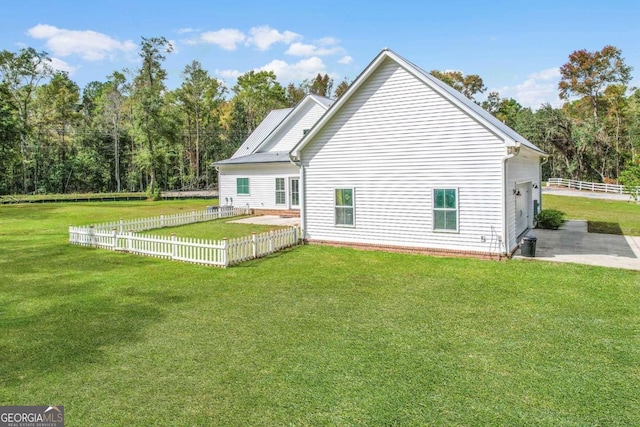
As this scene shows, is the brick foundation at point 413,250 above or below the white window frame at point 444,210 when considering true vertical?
below

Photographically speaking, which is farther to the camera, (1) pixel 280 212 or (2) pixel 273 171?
(2) pixel 273 171

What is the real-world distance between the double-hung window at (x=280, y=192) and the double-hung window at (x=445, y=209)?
13463 mm

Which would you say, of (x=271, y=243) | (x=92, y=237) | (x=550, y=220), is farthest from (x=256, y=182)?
(x=550, y=220)

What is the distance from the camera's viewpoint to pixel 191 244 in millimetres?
12242

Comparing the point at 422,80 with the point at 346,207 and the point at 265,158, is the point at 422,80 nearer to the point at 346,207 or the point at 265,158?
the point at 346,207

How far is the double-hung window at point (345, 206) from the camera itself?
45.9 feet

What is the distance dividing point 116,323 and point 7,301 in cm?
338

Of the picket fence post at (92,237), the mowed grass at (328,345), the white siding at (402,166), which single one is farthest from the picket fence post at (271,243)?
the picket fence post at (92,237)

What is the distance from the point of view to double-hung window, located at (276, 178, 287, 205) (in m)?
24.5

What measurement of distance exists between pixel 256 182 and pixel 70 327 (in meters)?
19.1

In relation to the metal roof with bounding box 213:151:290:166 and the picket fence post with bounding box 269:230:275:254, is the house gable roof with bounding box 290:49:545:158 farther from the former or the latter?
the metal roof with bounding box 213:151:290:166

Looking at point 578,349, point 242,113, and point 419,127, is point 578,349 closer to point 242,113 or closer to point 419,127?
point 419,127

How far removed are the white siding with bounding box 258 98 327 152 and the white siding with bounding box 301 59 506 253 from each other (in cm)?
1175

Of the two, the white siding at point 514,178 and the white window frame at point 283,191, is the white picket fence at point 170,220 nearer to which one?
the white window frame at point 283,191
